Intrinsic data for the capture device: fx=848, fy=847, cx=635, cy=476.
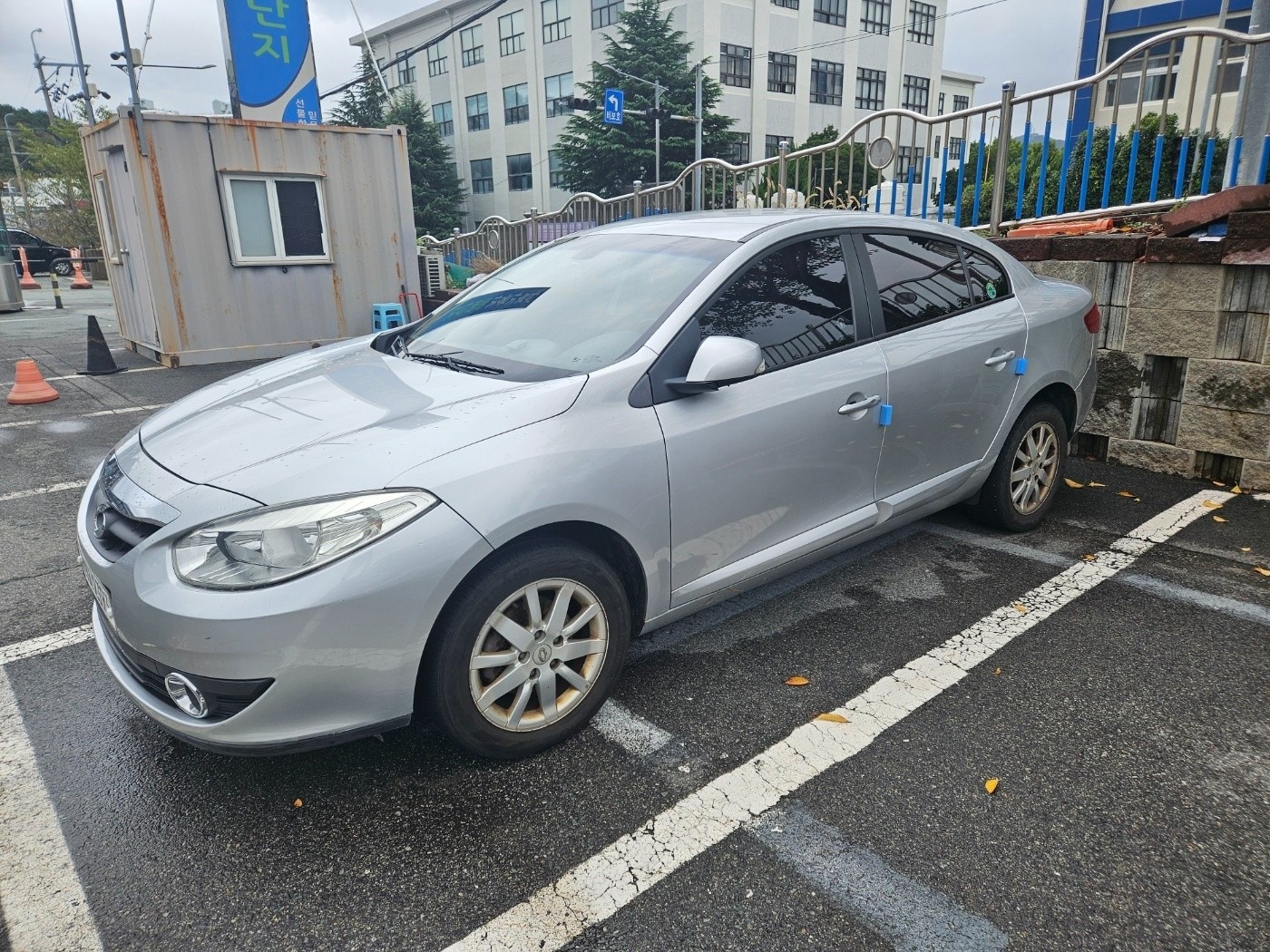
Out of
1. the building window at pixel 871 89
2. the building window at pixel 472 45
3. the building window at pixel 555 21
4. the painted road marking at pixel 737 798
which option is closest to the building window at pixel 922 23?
the building window at pixel 871 89

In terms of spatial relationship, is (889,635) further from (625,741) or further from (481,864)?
(481,864)

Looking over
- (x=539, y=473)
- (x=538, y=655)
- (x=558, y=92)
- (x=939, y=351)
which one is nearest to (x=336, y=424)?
(x=539, y=473)

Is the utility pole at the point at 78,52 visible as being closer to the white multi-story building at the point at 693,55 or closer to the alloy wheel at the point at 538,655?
the white multi-story building at the point at 693,55

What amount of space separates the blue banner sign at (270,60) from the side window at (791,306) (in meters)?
9.10

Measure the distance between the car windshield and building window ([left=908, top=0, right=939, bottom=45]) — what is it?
171 feet

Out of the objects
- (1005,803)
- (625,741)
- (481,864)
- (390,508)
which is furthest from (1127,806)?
(390,508)

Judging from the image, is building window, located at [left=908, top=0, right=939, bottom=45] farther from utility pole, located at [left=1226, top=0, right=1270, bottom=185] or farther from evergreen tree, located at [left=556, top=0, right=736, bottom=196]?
utility pole, located at [left=1226, top=0, right=1270, bottom=185]

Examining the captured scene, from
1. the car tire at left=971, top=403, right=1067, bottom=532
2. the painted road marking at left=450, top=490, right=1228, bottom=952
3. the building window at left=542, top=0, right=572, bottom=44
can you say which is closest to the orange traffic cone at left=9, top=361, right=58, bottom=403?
the painted road marking at left=450, top=490, right=1228, bottom=952

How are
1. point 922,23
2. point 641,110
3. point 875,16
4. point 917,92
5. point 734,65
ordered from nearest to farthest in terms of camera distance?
point 641,110
point 734,65
point 875,16
point 922,23
point 917,92

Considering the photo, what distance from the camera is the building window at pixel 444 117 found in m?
49.7

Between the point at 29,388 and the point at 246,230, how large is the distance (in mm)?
3158

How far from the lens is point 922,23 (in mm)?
47844

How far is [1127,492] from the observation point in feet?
17.1

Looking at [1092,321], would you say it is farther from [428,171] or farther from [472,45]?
[472,45]
